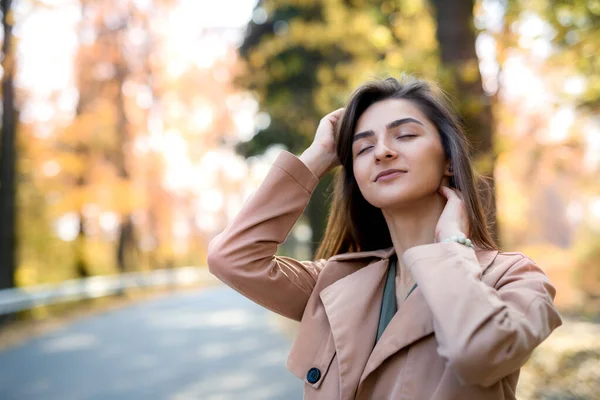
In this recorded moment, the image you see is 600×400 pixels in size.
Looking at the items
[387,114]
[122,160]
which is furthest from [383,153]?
[122,160]

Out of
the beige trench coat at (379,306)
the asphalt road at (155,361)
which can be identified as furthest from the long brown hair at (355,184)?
the asphalt road at (155,361)

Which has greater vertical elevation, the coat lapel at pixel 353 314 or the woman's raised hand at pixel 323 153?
the woman's raised hand at pixel 323 153

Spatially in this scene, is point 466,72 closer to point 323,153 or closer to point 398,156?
point 323,153

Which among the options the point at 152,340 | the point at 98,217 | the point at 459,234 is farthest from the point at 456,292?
the point at 98,217

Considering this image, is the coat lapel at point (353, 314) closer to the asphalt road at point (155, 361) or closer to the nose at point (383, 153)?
the nose at point (383, 153)

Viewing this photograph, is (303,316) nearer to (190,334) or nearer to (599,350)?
(599,350)

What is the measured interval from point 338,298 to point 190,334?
9.76 m

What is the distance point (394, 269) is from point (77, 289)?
14.9 meters

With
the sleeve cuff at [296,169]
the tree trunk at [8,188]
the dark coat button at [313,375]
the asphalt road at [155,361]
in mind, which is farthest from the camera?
the tree trunk at [8,188]

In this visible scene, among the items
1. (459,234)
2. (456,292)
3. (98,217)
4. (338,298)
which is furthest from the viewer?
(98,217)

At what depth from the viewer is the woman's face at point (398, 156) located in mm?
2021

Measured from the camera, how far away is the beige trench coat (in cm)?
162

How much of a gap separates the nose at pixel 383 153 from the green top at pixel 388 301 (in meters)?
0.42

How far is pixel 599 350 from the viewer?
8258mm
